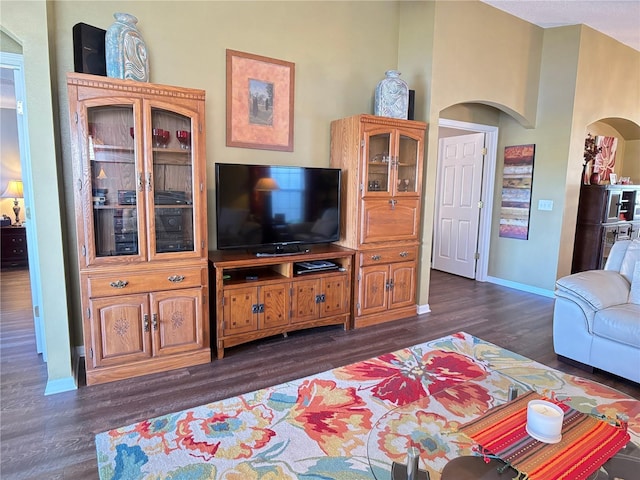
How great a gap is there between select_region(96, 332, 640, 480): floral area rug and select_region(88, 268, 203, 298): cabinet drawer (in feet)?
3.01

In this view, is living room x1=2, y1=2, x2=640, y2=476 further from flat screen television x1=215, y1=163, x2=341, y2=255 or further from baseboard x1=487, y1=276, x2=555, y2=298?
flat screen television x1=215, y1=163, x2=341, y2=255

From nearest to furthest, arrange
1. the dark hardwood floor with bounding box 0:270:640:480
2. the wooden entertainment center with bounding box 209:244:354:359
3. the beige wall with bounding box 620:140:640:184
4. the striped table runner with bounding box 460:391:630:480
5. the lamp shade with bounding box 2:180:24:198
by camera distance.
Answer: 1. the striped table runner with bounding box 460:391:630:480
2. the dark hardwood floor with bounding box 0:270:640:480
3. the wooden entertainment center with bounding box 209:244:354:359
4. the lamp shade with bounding box 2:180:24:198
5. the beige wall with bounding box 620:140:640:184

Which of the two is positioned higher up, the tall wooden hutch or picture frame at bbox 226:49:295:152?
picture frame at bbox 226:49:295:152

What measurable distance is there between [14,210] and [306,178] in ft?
19.6

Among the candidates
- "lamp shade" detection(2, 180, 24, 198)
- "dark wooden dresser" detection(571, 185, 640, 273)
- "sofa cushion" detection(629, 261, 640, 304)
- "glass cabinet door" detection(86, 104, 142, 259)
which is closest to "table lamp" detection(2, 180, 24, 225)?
"lamp shade" detection(2, 180, 24, 198)

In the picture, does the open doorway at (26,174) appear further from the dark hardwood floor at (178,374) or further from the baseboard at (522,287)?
the baseboard at (522,287)

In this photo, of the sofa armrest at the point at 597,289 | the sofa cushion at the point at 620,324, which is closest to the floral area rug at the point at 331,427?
the sofa cushion at the point at 620,324

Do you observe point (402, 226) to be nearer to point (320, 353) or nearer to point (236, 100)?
point (320, 353)

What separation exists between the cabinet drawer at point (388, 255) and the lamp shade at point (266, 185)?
1.10 meters

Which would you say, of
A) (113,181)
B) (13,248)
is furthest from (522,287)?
(13,248)

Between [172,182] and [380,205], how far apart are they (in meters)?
1.97

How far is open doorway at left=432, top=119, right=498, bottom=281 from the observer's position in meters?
5.59

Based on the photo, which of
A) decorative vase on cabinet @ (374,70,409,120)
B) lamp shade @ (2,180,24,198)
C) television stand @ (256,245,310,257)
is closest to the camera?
television stand @ (256,245,310,257)

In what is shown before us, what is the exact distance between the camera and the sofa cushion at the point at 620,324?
8.63 feet
